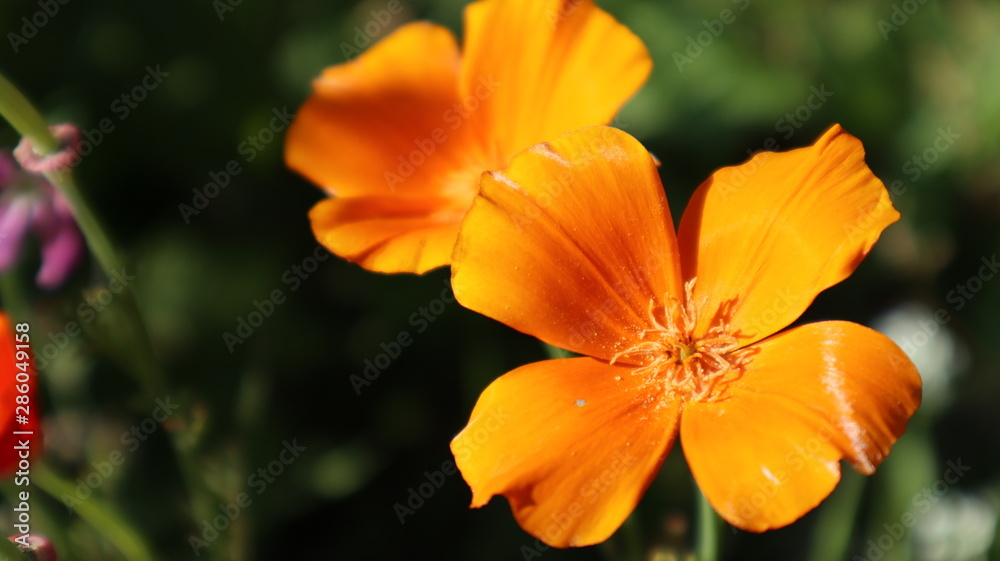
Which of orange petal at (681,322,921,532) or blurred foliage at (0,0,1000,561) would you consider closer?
orange petal at (681,322,921,532)

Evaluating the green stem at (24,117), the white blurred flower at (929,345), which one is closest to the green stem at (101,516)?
the green stem at (24,117)

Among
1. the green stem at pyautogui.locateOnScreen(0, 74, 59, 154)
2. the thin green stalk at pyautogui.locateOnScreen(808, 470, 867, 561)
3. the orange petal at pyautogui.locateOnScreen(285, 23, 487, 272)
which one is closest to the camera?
the green stem at pyautogui.locateOnScreen(0, 74, 59, 154)

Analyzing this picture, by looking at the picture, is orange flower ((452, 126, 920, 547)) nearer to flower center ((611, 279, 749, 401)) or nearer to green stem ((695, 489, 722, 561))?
flower center ((611, 279, 749, 401))

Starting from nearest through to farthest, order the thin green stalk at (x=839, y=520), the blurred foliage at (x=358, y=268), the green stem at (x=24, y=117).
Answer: the green stem at (x=24, y=117), the thin green stalk at (x=839, y=520), the blurred foliage at (x=358, y=268)

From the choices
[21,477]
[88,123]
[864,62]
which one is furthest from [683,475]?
[88,123]

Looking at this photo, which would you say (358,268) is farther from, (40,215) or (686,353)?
(686,353)

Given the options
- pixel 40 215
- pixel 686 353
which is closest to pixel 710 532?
pixel 686 353

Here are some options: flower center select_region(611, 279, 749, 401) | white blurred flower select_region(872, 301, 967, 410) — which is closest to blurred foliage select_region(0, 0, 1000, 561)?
white blurred flower select_region(872, 301, 967, 410)

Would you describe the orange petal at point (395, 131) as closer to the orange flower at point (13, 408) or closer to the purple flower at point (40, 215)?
the purple flower at point (40, 215)
